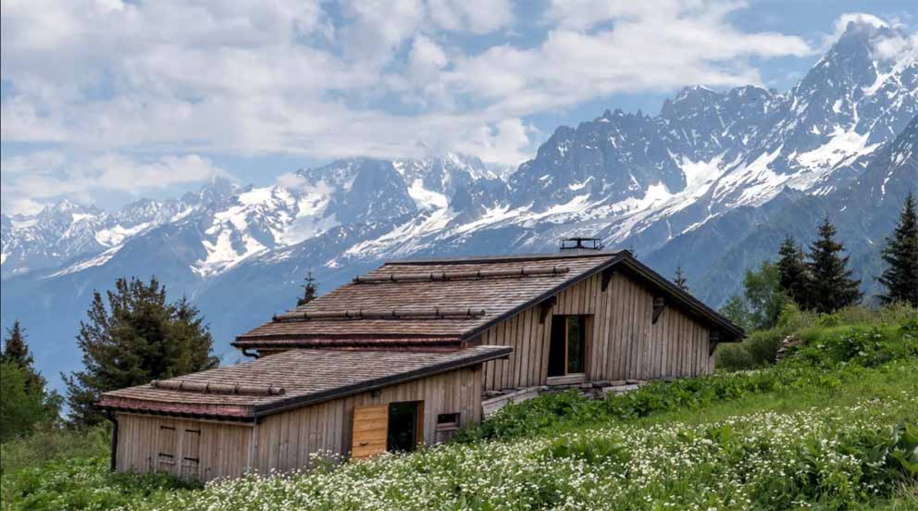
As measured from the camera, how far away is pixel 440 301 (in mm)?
30953

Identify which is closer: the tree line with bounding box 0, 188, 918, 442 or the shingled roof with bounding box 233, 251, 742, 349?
the shingled roof with bounding box 233, 251, 742, 349

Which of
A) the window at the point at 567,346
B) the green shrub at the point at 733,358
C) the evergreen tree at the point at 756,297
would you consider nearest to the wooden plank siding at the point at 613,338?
the window at the point at 567,346

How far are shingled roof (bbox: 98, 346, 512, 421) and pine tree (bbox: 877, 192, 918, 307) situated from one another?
4520cm

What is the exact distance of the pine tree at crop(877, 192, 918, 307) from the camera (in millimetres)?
64875

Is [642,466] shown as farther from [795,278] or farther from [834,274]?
[795,278]

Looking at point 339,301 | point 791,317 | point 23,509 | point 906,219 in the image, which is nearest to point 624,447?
point 23,509

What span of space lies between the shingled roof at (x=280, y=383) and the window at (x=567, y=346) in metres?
4.12

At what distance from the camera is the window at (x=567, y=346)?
101 ft

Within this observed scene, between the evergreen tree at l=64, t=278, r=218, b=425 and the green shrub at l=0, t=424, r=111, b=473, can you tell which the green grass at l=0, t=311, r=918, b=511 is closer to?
the green shrub at l=0, t=424, r=111, b=473

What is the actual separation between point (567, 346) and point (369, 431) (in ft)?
28.0

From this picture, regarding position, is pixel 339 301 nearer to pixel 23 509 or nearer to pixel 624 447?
pixel 23 509

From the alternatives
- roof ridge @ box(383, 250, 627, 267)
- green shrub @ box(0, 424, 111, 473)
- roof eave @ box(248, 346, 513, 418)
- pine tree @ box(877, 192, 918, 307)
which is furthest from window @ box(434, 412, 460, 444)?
pine tree @ box(877, 192, 918, 307)

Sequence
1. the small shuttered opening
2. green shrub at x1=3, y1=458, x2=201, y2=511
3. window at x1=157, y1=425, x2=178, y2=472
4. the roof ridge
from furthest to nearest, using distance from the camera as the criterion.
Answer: the roof ridge < window at x1=157, y1=425, x2=178, y2=472 < the small shuttered opening < green shrub at x1=3, y1=458, x2=201, y2=511

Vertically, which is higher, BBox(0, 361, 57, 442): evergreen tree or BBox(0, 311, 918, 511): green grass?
BBox(0, 311, 918, 511): green grass
